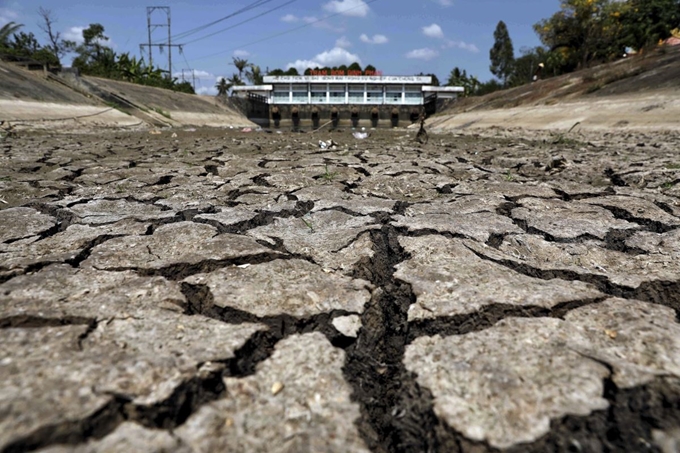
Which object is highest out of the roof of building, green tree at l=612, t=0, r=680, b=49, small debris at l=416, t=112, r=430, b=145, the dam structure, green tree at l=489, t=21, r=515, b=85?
green tree at l=489, t=21, r=515, b=85

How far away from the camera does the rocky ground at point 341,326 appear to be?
632 millimetres

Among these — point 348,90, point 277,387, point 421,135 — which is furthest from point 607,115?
point 348,90

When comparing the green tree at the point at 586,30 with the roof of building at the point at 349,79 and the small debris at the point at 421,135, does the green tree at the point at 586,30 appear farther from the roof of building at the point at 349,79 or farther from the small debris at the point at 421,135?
the small debris at the point at 421,135

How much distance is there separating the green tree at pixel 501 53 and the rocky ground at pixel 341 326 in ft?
137

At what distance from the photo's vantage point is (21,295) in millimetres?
991

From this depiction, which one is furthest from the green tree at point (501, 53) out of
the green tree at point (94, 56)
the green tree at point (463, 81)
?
the green tree at point (94, 56)

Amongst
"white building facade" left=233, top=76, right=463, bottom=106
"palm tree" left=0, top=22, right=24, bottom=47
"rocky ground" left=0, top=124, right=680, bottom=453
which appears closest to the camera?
"rocky ground" left=0, top=124, right=680, bottom=453

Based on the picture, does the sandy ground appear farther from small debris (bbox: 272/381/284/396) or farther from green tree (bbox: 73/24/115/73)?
green tree (bbox: 73/24/115/73)

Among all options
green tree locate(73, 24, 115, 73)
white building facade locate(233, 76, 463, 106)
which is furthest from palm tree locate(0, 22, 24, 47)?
white building facade locate(233, 76, 463, 106)

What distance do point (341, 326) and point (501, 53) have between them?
44515 millimetres

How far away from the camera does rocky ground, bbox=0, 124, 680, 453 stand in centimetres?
63

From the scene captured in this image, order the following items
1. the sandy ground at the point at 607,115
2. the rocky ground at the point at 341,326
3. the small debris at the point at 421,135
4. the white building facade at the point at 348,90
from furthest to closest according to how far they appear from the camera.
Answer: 1. the white building facade at the point at 348,90
2. the sandy ground at the point at 607,115
3. the small debris at the point at 421,135
4. the rocky ground at the point at 341,326

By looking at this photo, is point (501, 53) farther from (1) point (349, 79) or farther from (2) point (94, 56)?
(2) point (94, 56)

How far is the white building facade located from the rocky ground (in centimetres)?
2373
